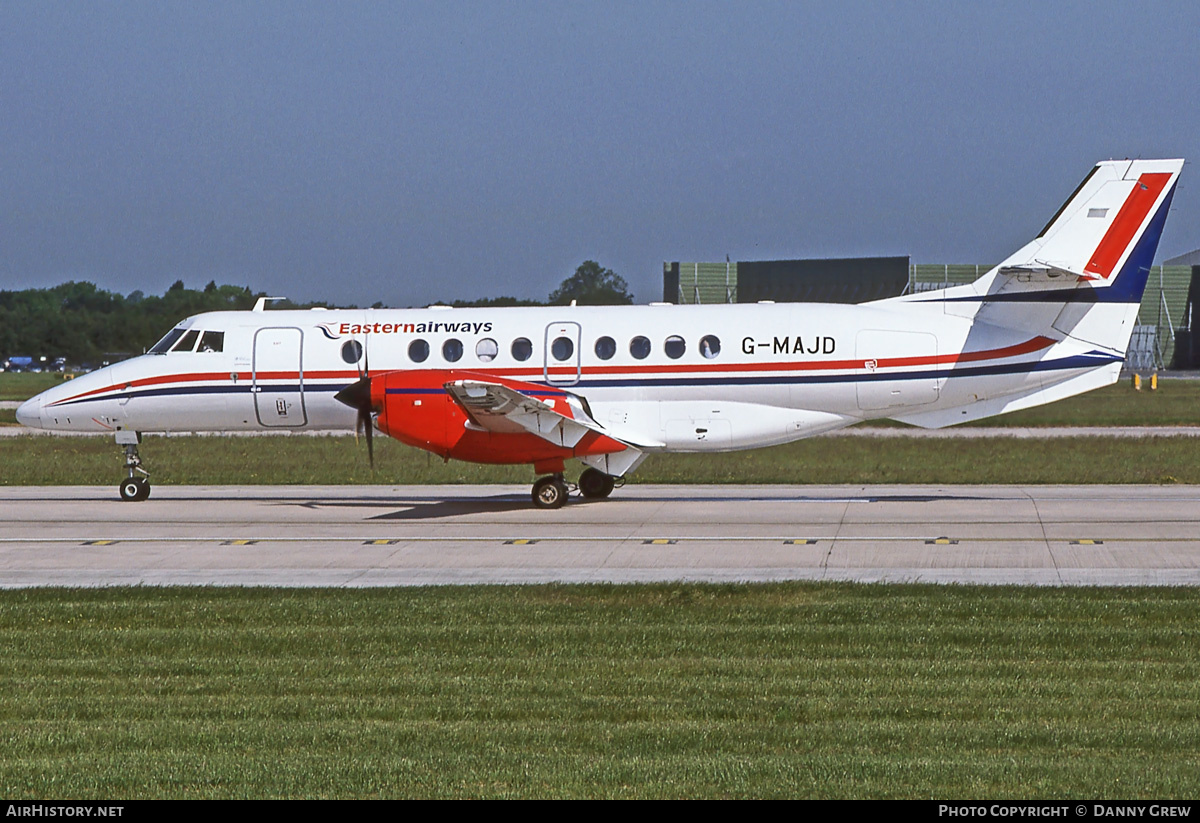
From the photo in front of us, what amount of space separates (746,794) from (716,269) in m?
80.2

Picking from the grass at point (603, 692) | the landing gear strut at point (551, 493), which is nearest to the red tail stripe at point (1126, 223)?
the landing gear strut at point (551, 493)

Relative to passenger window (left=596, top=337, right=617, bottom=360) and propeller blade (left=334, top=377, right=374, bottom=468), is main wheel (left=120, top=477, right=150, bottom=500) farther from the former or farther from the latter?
passenger window (left=596, top=337, right=617, bottom=360)

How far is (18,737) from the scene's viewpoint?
8.50 metres

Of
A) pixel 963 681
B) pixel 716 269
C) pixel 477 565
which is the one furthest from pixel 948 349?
pixel 716 269

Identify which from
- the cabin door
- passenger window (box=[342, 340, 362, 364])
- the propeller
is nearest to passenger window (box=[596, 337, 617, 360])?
the propeller

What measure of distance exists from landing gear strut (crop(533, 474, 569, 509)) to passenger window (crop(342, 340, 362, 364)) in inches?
169

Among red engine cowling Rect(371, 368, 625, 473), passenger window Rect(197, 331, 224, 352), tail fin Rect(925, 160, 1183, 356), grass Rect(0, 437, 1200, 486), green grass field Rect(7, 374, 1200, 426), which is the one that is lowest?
green grass field Rect(7, 374, 1200, 426)

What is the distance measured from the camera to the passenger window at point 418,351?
79.5 ft

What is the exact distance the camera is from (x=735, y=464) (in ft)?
105

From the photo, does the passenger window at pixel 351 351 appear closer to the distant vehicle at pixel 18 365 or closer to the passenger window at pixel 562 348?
the passenger window at pixel 562 348

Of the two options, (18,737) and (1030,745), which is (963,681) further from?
(18,737)

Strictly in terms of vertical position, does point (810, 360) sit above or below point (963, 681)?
above

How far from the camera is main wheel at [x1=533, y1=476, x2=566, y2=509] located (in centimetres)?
2311

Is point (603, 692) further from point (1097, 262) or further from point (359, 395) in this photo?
point (1097, 262)
